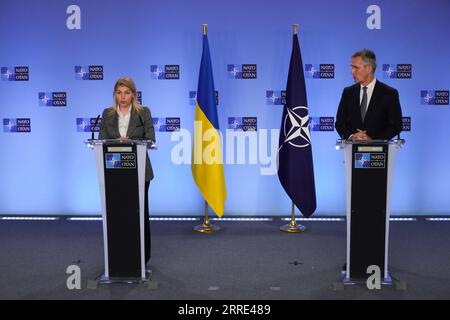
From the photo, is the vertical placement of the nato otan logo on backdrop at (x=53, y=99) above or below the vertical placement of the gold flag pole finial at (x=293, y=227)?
above

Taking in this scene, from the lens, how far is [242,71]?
19.3 ft

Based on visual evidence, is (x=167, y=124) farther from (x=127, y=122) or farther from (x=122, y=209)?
(x=122, y=209)

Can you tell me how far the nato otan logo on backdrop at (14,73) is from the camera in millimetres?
5941

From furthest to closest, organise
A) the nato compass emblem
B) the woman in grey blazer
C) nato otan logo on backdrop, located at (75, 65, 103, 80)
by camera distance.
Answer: nato otan logo on backdrop, located at (75, 65, 103, 80), the nato compass emblem, the woman in grey blazer

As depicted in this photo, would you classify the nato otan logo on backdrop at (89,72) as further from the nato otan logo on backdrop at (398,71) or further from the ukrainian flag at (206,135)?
the nato otan logo on backdrop at (398,71)

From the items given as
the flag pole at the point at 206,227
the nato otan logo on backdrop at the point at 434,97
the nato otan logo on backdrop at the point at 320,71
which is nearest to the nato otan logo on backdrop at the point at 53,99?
the flag pole at the point at 206,227

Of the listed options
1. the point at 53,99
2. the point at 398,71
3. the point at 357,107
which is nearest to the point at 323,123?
the point at 398,71

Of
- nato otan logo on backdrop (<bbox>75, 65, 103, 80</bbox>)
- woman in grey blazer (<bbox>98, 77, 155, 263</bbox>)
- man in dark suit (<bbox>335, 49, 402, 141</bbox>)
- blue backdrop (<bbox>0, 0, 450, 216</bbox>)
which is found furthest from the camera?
nato otan logo on backdrop (<bbox>75, 65, 103, 80</bbox>)

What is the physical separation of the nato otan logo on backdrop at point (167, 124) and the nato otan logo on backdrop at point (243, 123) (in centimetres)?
61

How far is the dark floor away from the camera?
11.7 ft

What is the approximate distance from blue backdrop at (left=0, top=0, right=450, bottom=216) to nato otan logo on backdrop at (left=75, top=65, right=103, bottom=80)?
0.12 ft

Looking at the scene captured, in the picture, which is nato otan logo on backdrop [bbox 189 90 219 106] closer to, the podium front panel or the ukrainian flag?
the ukrainian flag

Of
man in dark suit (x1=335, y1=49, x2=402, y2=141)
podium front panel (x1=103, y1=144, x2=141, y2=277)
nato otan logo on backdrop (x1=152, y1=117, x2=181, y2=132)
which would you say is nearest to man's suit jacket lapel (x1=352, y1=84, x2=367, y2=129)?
man in dark suit (x1=335, y1=49, x2=402, y2=141)

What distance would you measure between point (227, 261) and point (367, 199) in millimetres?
1402
